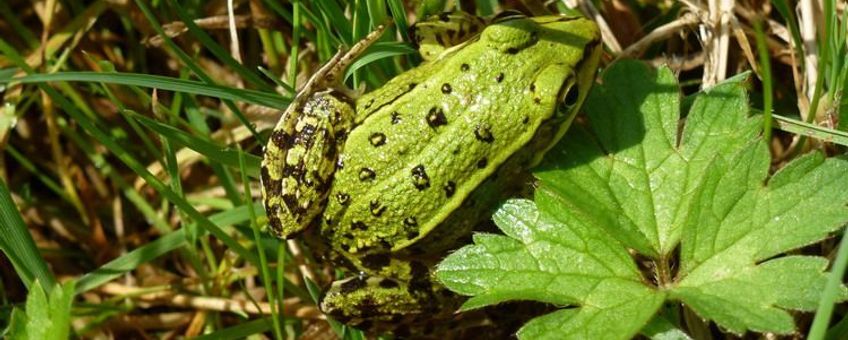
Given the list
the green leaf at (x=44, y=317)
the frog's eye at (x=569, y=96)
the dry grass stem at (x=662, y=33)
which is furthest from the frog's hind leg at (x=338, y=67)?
the green leaf at (x=44, y=317)

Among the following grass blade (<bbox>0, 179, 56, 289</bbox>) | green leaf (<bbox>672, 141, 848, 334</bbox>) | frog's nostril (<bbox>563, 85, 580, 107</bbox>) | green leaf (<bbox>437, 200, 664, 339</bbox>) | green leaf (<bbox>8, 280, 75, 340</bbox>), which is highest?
grass blade (<bbox>0, 179, 56, 289</bbox>)

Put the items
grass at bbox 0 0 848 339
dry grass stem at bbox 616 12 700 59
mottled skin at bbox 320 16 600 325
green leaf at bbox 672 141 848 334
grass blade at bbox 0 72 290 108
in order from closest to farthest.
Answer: green leaf at bbox 672 141 848 334 < grass blade at bbox 0 72 290 108 < mottled skin at bbox 320 16 600 325 < grass at bbox 0 0 848 339 < dry grass stem at bbox 616 12 700 59

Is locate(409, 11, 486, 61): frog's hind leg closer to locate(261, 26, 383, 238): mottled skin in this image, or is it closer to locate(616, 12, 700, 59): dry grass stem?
locate(261, 26, 383, 238): mottled skin

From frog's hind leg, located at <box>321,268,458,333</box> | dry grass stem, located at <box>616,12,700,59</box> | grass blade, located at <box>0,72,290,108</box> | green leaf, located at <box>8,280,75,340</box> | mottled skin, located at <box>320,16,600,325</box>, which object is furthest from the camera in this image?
dry grass stem, located at <box>616,12,700,59</box>

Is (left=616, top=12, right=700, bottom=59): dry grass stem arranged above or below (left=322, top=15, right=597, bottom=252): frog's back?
below

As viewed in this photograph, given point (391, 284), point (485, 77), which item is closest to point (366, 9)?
point (485, 77)

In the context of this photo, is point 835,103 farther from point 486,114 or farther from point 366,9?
point 366,9

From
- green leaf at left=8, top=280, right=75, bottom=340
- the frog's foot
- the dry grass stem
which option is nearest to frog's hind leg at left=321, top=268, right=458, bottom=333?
the frog's foot

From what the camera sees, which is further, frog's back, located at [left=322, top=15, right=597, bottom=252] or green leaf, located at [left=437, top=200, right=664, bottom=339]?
frog's back, located at [left=322, top=15, right=597, bottom=252]

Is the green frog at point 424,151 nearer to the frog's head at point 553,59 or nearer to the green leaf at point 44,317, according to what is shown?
the frog's head at point 553,59
